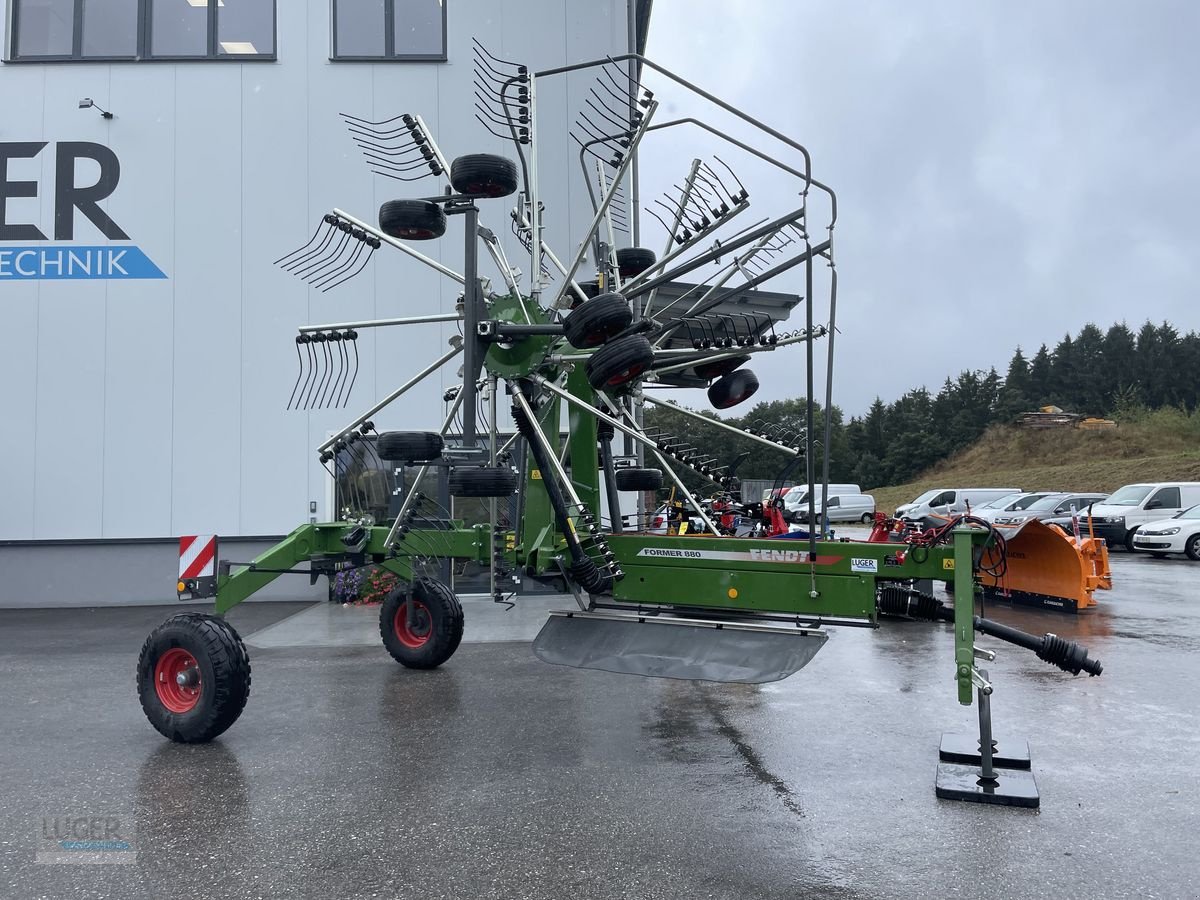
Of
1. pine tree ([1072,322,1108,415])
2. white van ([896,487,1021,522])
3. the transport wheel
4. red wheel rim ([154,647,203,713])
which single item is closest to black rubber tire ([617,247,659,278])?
red wheel rim ([154,647,203,713])

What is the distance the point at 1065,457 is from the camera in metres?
56.6

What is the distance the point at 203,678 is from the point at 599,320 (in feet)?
11.1

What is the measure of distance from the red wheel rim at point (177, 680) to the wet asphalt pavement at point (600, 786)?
0.86ft

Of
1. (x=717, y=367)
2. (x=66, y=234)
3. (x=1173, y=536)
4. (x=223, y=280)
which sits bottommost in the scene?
(x=1173, y=536)

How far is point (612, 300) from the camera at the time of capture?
5051mm

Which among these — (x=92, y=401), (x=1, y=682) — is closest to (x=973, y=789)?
(x=1, y=682)

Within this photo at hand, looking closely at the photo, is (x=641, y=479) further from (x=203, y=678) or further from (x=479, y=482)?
(x=203, y=678)

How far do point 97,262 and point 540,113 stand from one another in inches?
266

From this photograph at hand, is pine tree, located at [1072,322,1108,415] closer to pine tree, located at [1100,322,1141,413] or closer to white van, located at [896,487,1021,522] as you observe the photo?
pine tree, located at [1100,322,1141,413]

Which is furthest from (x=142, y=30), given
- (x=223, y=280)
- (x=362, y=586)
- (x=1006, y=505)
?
(x=1006, y=505)

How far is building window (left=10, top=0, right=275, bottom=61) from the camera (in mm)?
14281

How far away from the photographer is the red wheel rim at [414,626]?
8.36 m

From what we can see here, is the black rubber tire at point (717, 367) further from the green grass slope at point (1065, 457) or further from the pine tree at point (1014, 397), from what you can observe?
the pine tree at point (1014, 397)

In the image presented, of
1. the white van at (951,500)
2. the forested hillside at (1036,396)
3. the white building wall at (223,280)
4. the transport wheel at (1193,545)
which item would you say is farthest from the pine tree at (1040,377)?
the white building wall at (223,280)
